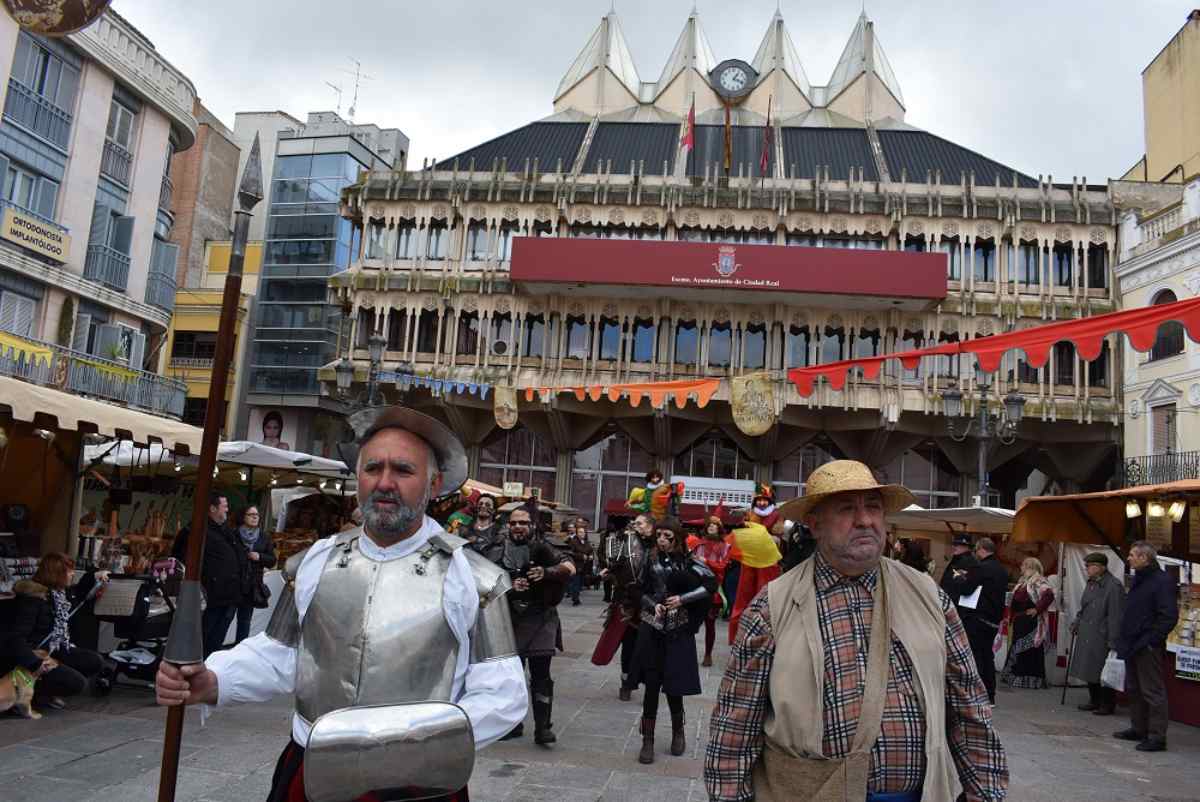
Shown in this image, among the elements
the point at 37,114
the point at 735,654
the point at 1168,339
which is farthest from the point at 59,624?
the point at 1168,339

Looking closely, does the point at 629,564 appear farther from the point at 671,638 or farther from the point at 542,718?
the point at 542,718

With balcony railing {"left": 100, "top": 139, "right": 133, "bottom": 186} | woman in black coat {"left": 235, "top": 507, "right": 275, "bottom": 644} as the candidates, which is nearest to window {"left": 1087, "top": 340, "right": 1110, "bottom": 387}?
Answer: woman in black coat {"left": 235, "top": 507, "right": 275, "bottom": 644}

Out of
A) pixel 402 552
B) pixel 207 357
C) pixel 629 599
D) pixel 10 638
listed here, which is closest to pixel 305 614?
pixel 402 552

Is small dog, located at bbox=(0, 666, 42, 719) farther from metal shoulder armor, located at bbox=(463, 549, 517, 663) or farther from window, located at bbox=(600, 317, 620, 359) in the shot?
window, located at bbox=(600, 317, 620, 359)

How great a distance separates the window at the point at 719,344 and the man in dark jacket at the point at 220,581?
962 inches

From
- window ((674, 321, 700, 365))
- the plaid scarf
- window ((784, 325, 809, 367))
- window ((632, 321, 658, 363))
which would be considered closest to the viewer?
the plaid scarf

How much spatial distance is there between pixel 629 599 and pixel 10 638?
16.4 ft

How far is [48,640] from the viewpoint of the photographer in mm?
7461

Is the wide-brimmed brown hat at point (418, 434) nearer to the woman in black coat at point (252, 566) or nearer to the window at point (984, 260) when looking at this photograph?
the woman in black coat at point (252, 566)

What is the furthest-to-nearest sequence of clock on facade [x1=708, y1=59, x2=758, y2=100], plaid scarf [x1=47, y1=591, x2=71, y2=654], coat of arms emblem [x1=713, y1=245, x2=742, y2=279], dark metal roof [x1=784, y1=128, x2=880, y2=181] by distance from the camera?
1. clock on facade [x1=708, y1=59, x2=758, y2=100]
2. dark metal roof [x1=784, y1=128, x2=880, y2=181]
3. coat of arms emblem [x1=713, y1=245, x2=742, y2=279]
4. plaid scarf [x1=47, y1=591, x2=71, y2=654]

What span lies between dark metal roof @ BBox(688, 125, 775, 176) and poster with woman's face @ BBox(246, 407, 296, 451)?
70.5 ft

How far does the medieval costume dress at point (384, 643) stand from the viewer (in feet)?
8.13

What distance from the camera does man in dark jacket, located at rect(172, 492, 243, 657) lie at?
8656mm

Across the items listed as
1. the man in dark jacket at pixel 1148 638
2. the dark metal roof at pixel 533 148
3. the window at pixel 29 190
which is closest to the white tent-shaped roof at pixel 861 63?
the dark metal roof at pixel 533 148
